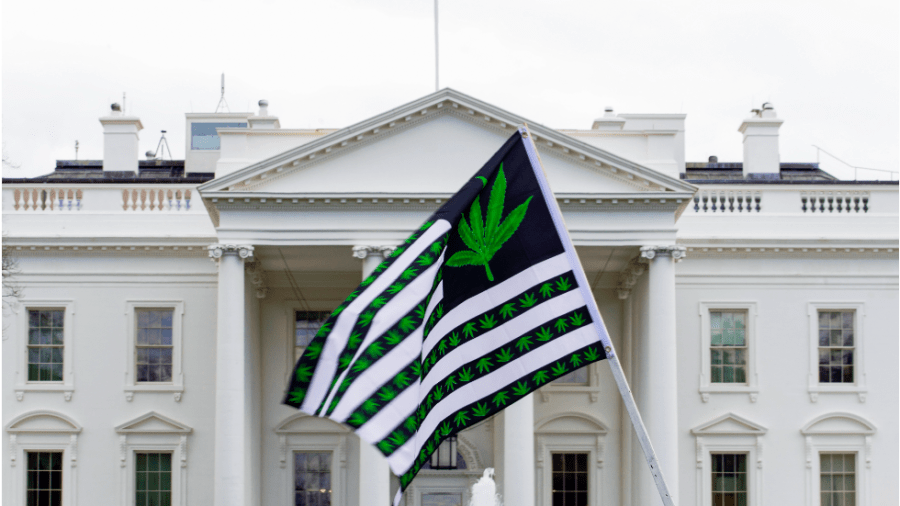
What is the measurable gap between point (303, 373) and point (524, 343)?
1.52 metres

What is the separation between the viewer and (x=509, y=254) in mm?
7344

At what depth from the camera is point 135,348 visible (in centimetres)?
2512

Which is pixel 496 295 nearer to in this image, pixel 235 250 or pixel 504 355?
pixel 504 355

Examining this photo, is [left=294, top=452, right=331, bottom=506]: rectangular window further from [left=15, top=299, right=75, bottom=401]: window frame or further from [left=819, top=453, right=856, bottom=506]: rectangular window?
[left=819, top=453, right=856, bottom=506]: rectangular window

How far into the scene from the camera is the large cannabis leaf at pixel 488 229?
736 cm

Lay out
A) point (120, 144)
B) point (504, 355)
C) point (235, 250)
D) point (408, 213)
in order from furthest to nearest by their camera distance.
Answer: point (120, 144) < point (408, 213) < point (235, 250) < point (504, 355)

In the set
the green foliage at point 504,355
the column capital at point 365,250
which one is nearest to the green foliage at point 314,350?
the green foliage at point 504,355

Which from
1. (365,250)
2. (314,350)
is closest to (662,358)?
(365,250)

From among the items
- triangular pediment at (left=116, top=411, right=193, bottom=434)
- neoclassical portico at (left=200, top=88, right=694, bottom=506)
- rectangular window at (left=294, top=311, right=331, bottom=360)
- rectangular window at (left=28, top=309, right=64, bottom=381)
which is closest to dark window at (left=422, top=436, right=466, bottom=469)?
neoclassical portico at (left=200, top=88, right=694, bottom=506)

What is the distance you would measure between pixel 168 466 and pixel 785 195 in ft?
51.6

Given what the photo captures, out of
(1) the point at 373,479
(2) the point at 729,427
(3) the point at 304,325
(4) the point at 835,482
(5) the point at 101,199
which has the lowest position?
(4) the point at 835,482

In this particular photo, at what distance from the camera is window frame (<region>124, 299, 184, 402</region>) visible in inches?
982

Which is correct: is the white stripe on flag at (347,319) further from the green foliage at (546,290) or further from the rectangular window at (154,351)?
the rectangular window at (154,351)

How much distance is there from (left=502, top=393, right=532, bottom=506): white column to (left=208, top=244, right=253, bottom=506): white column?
207 inches
